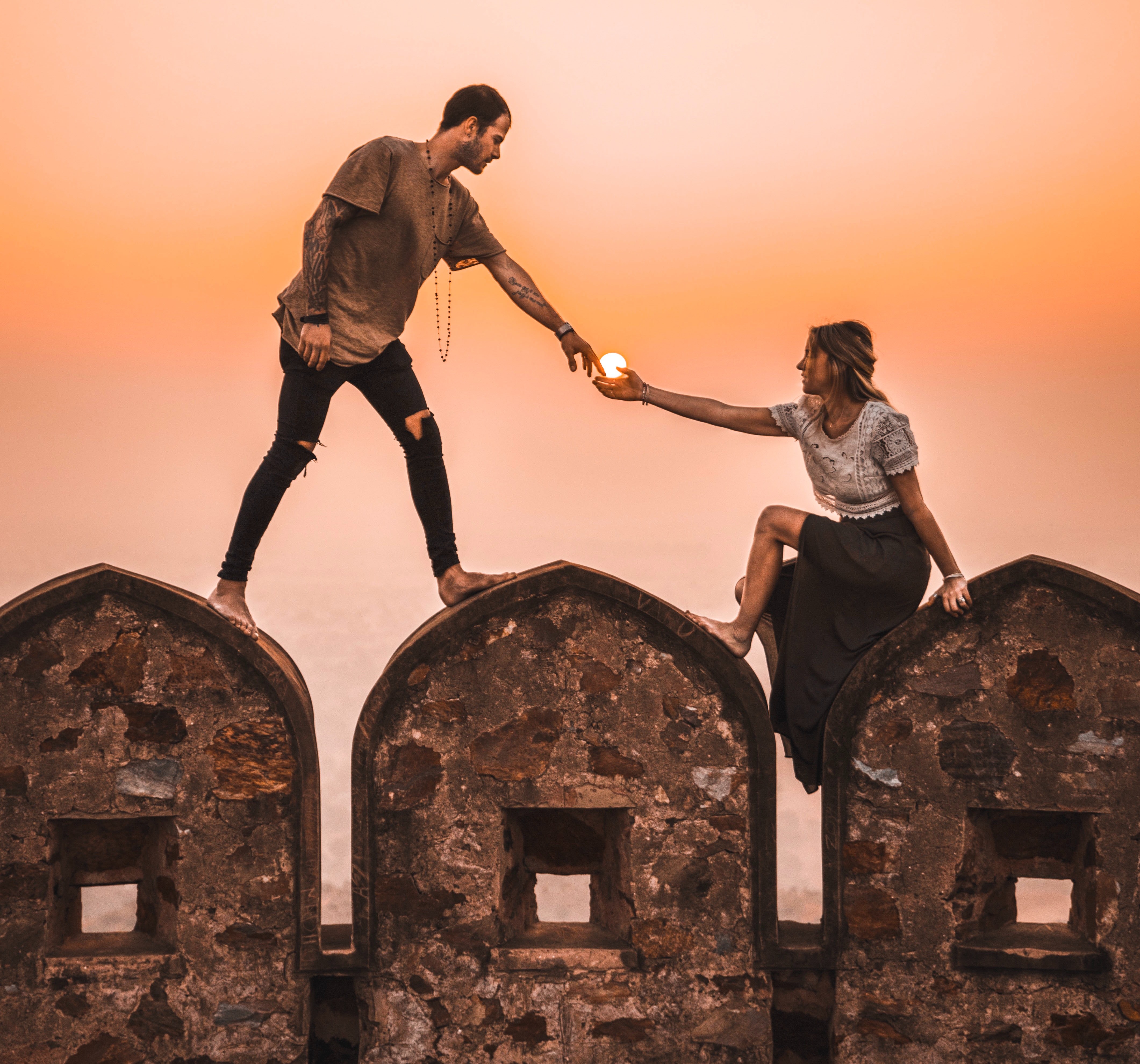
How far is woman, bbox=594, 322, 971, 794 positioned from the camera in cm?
435

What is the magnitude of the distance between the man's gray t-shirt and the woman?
1529 millimetres

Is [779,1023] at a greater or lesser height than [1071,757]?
lesser

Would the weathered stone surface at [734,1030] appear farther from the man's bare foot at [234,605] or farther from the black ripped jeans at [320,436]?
the man's bare foot at [234,605]

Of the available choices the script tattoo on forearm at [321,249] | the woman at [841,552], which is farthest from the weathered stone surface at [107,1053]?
the script tattoo on forearm at [321,249]

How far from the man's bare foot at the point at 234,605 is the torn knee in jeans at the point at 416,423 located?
0.84 meters

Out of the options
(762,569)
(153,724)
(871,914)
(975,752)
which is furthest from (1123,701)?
(153,724)

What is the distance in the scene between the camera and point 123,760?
4.29m

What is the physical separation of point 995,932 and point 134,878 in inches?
126

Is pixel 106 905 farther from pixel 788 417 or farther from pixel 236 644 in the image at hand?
pixel 788 417

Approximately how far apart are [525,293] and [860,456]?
1.49 meters

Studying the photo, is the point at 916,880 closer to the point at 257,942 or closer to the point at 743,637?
the point at 743,637

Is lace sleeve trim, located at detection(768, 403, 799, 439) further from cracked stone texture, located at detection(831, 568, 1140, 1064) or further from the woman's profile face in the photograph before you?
cracked stone texture, located at detection(831, 568, 1140, 1064)

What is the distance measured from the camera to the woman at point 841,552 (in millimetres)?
4352

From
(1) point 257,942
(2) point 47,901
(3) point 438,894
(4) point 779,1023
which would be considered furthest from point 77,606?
(4) point 779,1023
